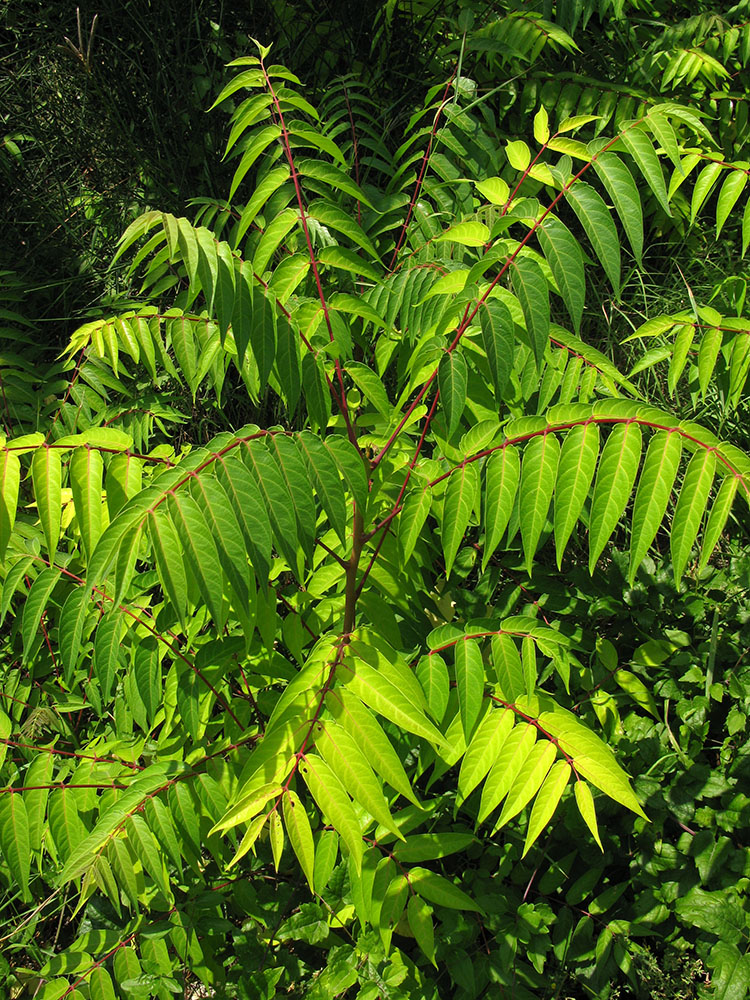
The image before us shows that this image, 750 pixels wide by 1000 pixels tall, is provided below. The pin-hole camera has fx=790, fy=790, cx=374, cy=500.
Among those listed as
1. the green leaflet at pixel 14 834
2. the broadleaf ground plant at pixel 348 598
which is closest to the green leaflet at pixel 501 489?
the broadleaf ground plant at pixel 348 598

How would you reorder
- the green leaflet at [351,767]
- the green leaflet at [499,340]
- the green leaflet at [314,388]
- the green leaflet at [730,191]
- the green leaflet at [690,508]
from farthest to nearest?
the green leaflet at [730,191], the green leaflet at [314,388], the green leaflet at [499,340], the green leaflet at [690,508], the green leaflet at [351,767]

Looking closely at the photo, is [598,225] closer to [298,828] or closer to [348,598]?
[348,598]

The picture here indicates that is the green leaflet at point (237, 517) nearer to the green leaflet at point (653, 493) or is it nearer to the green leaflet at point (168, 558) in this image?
the green leaflet at point (168, 558)

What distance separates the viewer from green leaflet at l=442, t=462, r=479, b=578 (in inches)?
60.2

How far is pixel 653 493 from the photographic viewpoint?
1344 millimetres

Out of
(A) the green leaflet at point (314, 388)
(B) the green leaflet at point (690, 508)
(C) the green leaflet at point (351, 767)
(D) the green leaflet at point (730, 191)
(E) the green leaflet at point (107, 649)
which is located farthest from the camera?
(D) the green leaflet at point (730, 191)

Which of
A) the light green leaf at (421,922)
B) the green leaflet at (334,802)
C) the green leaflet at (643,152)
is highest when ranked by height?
the green leaflet at (643,152)

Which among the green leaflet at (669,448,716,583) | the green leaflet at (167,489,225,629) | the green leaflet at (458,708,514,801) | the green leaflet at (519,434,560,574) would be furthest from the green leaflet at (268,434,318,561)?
the green leaflet at (669,448,716,583)

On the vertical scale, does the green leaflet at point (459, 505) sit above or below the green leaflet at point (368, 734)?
above

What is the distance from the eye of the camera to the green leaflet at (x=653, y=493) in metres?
1.33

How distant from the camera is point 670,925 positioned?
6.81 ft

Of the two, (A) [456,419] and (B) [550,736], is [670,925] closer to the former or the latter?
(B) [550,736]

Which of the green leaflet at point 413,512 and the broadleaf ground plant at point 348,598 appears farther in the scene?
the green leaflet at point 413,512

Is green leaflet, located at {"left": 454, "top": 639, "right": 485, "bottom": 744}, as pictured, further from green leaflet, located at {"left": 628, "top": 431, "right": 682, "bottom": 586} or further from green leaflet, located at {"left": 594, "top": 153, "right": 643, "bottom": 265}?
green leaflet, located at {"left": 594, "top": 153, "right": 643, "bottom": 265}
